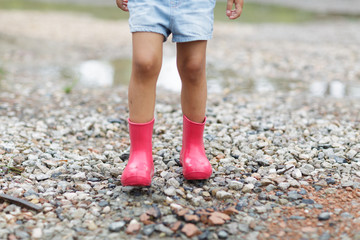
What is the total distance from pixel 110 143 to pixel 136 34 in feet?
5.14

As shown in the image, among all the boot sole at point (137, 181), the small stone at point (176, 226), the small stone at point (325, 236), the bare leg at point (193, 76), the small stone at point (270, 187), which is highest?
the bare leg at point (193, 76)

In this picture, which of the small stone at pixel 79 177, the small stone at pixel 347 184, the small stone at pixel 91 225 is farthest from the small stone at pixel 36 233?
the small stone at pixel 347 184

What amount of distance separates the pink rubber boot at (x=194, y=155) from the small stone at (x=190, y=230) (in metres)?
0.55

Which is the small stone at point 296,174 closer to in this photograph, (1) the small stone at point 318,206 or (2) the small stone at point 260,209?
(1) the small stone at point 318,206

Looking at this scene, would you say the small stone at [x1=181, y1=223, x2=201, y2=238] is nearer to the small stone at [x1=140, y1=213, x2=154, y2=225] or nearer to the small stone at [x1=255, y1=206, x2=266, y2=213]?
the small stone at [x1=140, y1=213, x2=154, y2=225]

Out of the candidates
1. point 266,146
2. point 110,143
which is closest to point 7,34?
point 110,143

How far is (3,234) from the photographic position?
A: 214cm

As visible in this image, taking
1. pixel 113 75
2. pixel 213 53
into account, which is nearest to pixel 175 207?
pixel 113 75

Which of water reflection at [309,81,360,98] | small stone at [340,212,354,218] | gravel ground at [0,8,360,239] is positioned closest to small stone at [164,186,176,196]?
gravel ground at [0,8,360,239]

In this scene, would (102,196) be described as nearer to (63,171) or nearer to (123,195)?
(123,195)

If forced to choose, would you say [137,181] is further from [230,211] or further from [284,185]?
[284,185]

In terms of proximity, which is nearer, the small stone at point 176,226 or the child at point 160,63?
the small stone at point 176,226

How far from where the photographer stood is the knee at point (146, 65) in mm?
2361

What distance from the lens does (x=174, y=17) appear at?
237cm
